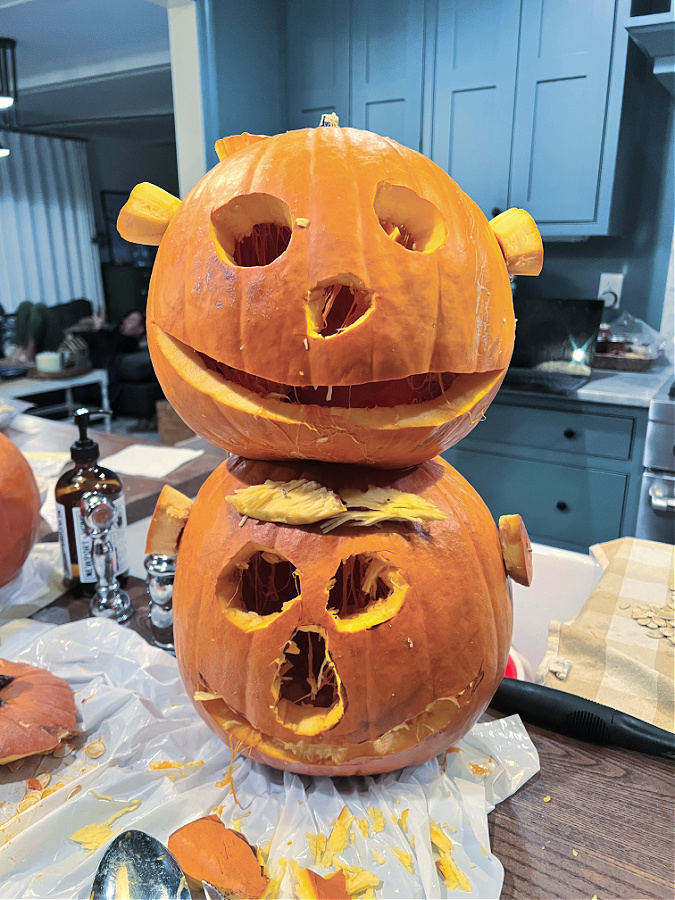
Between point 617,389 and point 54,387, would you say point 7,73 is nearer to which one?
point 54,387

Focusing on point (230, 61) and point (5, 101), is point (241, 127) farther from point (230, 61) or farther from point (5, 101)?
point (5, 101)

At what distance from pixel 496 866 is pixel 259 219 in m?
0.57

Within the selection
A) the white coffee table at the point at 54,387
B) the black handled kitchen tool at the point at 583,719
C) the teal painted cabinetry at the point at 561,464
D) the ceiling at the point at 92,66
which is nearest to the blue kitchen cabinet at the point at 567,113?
the teal painted cabinetry at the point at 561,464

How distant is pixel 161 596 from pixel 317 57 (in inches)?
105

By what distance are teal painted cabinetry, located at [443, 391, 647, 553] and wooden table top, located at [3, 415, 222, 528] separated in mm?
1241

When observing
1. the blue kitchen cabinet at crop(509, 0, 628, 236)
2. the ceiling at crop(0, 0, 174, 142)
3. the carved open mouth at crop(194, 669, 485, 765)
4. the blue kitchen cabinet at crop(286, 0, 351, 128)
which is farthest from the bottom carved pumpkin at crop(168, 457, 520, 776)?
the ceiling at crop(0, 0, 174, 142)

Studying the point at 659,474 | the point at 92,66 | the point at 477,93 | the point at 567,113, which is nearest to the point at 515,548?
the point at 659,474

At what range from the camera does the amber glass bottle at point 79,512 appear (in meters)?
0.88

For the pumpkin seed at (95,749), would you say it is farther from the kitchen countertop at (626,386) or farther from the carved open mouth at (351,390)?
the kitchen countertop at (626,386)

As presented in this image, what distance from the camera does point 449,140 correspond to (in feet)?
8.07

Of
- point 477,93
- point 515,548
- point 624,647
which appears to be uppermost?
point 477,93

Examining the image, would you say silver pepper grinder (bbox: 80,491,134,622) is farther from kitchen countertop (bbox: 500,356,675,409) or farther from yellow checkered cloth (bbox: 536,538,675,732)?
kitchen countertop (bbox: 500,356,675,409)

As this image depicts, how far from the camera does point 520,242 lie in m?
0.55

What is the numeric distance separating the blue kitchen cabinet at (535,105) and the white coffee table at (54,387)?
241 centimetres
